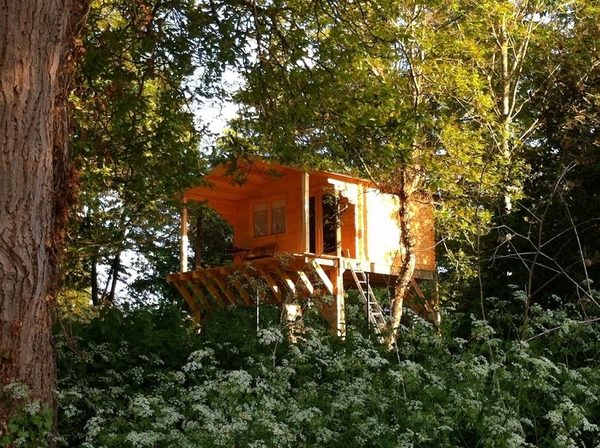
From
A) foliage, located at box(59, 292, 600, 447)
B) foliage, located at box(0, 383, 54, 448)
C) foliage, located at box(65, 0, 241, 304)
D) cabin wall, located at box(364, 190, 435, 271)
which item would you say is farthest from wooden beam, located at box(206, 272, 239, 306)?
foliage, located at box(0, 383, 54, 448)

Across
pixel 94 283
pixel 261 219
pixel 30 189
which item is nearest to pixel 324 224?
pixel 261 219

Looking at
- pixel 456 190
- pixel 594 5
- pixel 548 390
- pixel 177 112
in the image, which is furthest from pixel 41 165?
pixel 594 5

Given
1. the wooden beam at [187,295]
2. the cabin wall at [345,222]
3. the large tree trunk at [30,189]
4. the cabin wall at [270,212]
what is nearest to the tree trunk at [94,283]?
the wooden beam at [187,295]

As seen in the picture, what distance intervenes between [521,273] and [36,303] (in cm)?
780

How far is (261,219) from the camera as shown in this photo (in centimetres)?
2277

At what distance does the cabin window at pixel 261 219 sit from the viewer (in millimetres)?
22594

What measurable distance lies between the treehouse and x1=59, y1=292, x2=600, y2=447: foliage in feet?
39.1

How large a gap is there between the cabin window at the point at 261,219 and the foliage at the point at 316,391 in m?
13.7

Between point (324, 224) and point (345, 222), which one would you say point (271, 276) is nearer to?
point (324, 224)

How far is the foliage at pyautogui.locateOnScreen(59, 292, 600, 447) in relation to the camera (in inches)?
217

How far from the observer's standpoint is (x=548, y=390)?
631 centimetres

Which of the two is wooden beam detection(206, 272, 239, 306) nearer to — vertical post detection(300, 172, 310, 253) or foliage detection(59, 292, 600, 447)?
vertical post detection(300, 172, 310, 253)

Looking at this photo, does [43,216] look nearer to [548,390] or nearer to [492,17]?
[548,390]

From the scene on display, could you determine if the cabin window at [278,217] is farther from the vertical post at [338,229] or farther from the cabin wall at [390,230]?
the cabin wall at [390,230]
